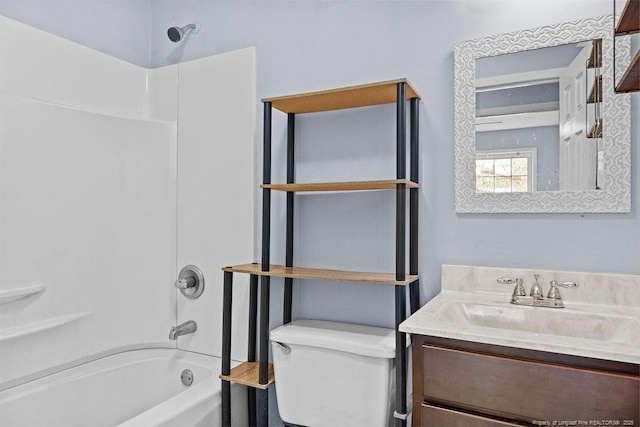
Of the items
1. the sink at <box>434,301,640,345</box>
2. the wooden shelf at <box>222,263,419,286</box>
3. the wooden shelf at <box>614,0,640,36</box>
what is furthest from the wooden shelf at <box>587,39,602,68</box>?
the wooden shelf at <box>222,263,419,286</box>

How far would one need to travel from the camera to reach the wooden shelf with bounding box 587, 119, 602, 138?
4.64 ft

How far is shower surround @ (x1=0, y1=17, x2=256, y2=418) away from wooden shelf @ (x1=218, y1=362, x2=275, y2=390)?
221 mm

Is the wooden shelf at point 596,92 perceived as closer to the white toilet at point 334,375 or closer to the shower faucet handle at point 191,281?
the white toilet at point 334,375

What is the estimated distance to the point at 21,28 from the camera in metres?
1.76

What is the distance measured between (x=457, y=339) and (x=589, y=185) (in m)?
0.70

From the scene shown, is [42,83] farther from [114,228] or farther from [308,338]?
[308,338]

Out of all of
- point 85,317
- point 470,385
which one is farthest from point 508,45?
point 85,317

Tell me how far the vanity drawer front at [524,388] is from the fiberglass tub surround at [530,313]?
6cm

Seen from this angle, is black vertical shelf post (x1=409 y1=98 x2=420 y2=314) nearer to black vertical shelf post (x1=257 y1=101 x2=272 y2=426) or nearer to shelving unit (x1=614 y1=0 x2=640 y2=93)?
black vertical shelf post (x1=257 y1=101 x2=272 y2=426)

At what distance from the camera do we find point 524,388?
43.7 inches

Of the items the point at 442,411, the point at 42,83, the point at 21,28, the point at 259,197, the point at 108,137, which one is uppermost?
the point at 21,28

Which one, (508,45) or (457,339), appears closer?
(457,339)

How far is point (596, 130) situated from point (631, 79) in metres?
0.34

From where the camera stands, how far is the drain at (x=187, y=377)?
2.05 meters
